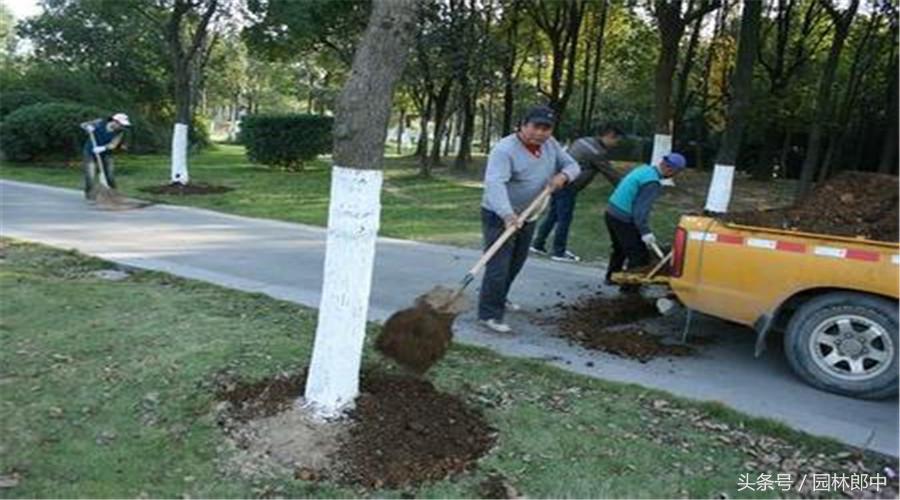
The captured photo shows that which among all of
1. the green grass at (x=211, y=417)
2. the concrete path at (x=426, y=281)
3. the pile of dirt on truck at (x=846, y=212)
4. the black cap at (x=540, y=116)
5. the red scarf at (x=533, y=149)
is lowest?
the green grass at (x=211, y=417)

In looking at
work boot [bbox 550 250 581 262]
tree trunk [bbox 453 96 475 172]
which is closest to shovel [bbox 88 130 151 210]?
work boot [bbox 550 250 581 262]

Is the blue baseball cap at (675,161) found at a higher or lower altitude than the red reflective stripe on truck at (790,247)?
higher

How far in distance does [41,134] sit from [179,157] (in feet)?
21.4

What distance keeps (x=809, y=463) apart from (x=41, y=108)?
2238cm

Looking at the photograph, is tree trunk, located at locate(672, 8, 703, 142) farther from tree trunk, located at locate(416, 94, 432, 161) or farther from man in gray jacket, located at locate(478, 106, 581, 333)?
man in gray jacket, located at locate(478, 106, 581, 333)

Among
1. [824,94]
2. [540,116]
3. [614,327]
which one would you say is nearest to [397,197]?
[824,94]

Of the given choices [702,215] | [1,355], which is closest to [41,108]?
[1,355]

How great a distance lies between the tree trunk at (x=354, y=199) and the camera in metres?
4.00

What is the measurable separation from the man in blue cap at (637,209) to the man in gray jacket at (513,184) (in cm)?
105

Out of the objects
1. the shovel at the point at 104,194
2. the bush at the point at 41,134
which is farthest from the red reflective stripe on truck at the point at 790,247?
the bush at the point at 41,134

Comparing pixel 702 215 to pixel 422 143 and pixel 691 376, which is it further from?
pixel 422 143

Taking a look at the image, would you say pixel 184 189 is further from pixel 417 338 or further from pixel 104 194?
pixel 417 338

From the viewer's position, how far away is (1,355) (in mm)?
5324

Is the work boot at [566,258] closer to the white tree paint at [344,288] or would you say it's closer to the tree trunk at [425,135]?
the white tree paint at [344,288]
